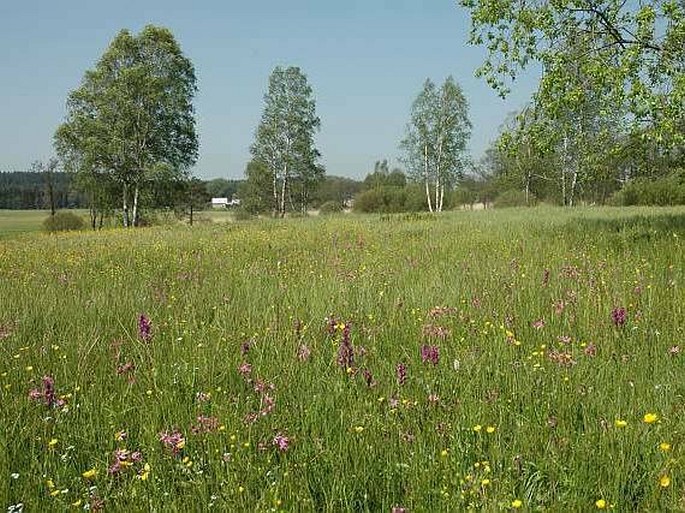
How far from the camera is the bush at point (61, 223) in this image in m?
48.6

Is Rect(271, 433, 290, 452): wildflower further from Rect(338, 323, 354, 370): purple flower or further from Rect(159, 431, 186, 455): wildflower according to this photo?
Rect(338, 323, 354, 370): purple flower

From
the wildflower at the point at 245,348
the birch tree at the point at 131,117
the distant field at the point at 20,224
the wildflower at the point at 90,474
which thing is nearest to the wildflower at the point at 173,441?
the wildflower at the point at 90,474

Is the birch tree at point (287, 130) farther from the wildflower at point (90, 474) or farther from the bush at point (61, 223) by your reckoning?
the wildflower at point (90, 474)

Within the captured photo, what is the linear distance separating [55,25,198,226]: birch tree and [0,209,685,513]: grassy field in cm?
3350

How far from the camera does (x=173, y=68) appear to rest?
127 ft

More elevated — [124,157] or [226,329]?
[124,157]

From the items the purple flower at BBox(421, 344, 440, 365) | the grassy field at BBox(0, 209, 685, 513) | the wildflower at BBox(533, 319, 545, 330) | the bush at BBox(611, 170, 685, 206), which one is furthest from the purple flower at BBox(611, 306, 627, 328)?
the bush at BBox(611, 170, 685, 206)

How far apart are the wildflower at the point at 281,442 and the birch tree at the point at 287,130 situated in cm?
4882

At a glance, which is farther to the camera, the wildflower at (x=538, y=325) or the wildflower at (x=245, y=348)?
the wildflower at (x=538, y=325)

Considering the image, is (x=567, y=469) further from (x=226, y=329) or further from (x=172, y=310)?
(x=172, y=310)

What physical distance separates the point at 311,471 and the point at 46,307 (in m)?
4.54

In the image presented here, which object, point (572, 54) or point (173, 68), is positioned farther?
point (173, 68)

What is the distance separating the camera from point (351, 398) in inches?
124

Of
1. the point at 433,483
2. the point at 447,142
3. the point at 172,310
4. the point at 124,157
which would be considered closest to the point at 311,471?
the point at 433,483
